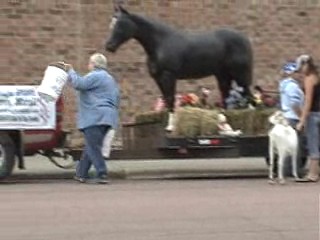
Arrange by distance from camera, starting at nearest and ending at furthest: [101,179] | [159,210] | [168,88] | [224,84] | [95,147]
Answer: [159,210]
[95,147]
[101,179]
[168,88]
[224,84]

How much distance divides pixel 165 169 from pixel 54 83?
3313 mm

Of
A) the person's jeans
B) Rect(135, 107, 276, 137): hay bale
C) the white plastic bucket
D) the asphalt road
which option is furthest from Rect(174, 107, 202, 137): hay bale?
the white plastic bucket

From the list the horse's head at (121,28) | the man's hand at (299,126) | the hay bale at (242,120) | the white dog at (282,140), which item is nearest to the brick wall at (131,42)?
the horse's head at (121,28)

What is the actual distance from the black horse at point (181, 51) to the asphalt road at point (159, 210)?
6.83 ft

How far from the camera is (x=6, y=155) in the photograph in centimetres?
1412

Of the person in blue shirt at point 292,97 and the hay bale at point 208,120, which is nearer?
the person in blue shirt at point 292,97

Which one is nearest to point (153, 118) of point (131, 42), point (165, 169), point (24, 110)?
point (165, 169)

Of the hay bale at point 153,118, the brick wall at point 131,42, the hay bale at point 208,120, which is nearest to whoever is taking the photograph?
the hay bale at point 208,120

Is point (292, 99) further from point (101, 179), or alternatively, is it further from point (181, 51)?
point (101, 179)

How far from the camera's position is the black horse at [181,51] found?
15414 mm

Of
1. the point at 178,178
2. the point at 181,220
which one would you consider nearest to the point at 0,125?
the point at 178,178

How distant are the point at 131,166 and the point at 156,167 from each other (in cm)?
47

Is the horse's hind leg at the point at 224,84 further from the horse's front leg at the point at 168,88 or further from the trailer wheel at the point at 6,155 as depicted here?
the trailer wheel at the point at 6,155

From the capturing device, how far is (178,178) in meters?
15.3
